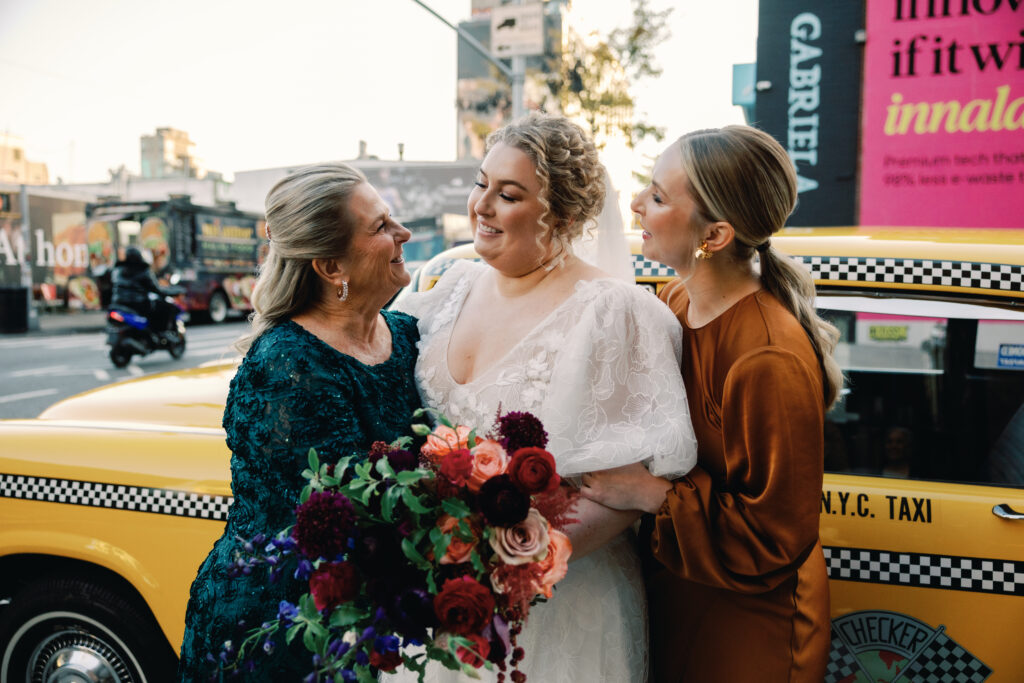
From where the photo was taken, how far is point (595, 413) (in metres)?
1.79

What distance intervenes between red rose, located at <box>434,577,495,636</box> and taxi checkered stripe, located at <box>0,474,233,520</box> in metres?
1.30

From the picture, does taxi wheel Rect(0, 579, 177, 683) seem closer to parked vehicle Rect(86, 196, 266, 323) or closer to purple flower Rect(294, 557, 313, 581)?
purple flower Rect(294, 557, 313, 581)

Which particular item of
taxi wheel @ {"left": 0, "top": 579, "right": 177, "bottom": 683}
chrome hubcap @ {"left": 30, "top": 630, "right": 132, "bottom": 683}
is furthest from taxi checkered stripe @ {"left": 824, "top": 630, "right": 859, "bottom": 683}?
chrome hubcap @ {"left": 30, "top": 630, "right": 132, "bottom": 683}

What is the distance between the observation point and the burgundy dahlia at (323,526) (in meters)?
1.30

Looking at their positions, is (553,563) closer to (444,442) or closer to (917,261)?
(444,442)

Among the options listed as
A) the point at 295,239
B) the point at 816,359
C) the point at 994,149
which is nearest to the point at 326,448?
the point at 295,239

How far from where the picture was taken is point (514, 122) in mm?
1992

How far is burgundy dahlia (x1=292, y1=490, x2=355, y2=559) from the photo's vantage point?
130 cm

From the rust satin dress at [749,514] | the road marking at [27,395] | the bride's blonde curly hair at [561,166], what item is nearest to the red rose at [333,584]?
the rust satin dress at [749,514]

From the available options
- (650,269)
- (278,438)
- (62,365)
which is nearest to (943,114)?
(650,269)

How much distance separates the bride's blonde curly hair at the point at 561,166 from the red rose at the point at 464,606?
3.20 feet

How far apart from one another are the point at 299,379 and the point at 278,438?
143mm

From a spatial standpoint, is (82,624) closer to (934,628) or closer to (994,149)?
(934,628)

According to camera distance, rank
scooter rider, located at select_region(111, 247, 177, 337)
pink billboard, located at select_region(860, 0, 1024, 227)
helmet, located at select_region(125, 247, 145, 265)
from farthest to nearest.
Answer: helmet, located at select_region(125, 247, 145, 265), scooter rider, located at select_region(111, 247, 177, 337), pink billboard, located at select_region(860, 0, 1024, 227)
